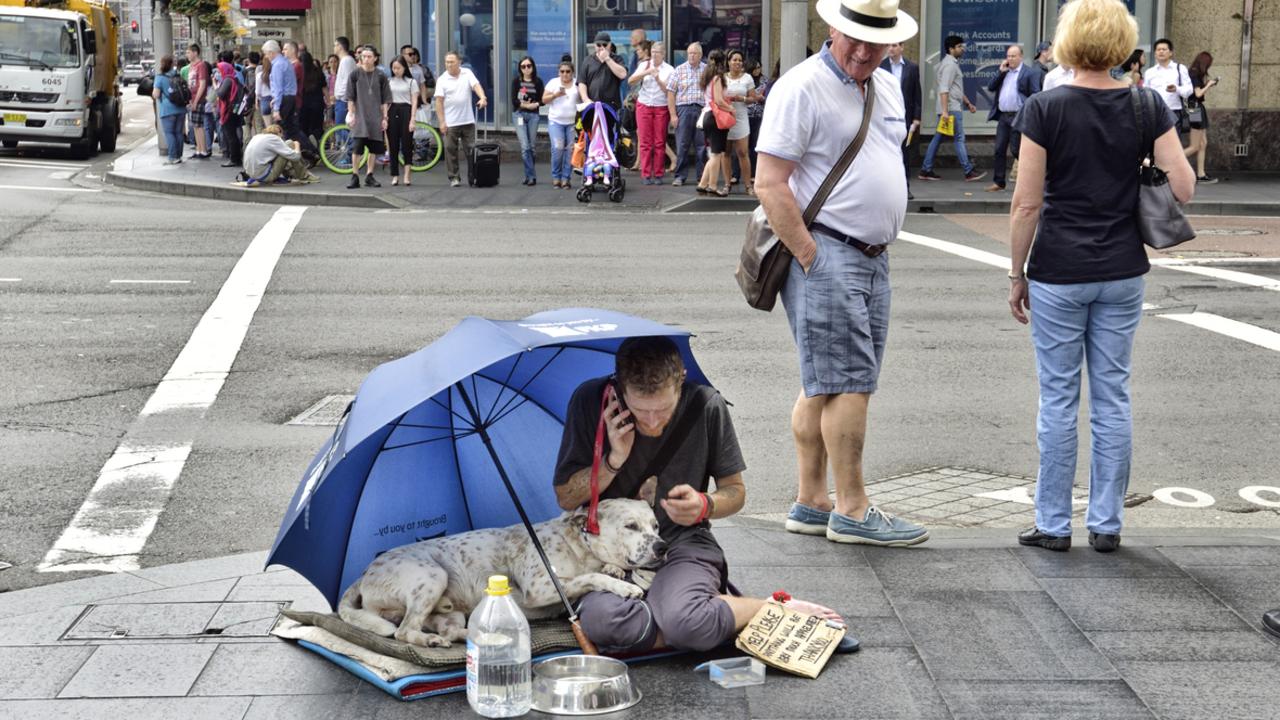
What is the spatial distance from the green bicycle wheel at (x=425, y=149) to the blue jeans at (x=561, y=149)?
278cm

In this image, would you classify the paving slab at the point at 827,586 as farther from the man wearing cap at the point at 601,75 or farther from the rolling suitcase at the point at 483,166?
the rolling suitcase at the point at 483,166

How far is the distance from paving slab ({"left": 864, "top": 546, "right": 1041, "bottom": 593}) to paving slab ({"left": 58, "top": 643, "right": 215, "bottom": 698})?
2226 millimetres

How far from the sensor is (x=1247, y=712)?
4188mm

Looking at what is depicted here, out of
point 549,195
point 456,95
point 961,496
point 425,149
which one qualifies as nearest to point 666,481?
point 961,496

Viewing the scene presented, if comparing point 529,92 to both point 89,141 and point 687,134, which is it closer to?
point 687,134

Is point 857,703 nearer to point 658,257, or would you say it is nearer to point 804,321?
point 804,321

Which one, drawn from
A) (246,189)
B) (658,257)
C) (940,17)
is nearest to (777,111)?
(658,257)

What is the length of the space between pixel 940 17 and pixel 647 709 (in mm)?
21781

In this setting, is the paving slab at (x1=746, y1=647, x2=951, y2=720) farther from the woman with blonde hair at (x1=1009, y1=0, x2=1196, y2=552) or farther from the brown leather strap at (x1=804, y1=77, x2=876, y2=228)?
the brown leather strap at (x1=804, y1=77, x2=876, y2=228)

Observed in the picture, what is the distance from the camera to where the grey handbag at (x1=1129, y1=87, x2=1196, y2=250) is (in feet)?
17.7

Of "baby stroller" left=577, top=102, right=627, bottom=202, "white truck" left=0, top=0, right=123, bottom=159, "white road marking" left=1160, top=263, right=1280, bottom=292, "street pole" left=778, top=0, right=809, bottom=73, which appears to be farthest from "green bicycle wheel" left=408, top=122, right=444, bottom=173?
"white road marking" left=1160, top=263, right=1280, bottom=292

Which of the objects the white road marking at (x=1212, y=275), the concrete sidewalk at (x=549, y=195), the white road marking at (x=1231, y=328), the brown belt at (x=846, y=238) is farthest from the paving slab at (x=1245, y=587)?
the concrete sidewalk at (x=549, y=195)

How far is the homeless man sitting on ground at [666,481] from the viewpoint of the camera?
4551mm

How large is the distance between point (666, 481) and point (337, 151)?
65.5 ft
